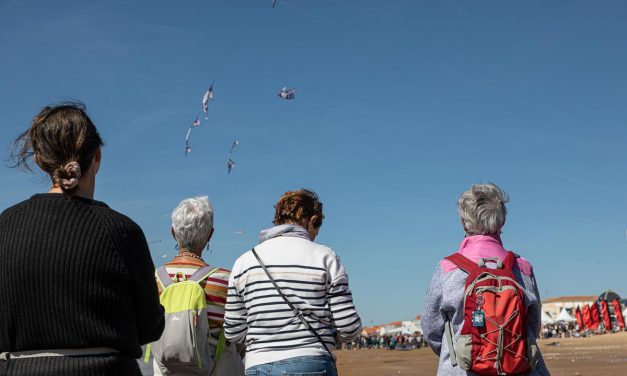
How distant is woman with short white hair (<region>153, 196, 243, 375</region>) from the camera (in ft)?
13.0

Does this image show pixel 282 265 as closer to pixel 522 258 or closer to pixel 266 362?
pixel 266 362

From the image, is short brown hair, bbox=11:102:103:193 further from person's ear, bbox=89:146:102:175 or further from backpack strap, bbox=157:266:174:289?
backpack strap, bbox=157:266:174:289

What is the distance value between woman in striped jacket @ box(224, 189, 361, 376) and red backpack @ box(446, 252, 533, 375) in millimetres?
548

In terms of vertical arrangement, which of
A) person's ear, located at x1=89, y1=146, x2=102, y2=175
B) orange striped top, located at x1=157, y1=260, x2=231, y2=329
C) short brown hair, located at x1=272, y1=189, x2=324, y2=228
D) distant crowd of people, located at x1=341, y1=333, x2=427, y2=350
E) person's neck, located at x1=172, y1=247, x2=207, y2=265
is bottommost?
distant crowd of people, located at x1=341, y1=333, x2=427, y2=350

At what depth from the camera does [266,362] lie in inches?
139

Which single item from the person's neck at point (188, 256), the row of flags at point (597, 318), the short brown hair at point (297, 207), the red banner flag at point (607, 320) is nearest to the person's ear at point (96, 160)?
the short brown hair at point (297, 207)

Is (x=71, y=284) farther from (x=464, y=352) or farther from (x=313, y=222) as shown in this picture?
(x=464, y=352)

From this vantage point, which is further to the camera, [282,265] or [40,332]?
[282,265]

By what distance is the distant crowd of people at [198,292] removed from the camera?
2.26m

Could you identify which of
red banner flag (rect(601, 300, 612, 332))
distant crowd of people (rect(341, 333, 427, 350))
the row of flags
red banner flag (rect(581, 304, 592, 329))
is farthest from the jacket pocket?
red banner flag (rect(581, 304, 592, 329))

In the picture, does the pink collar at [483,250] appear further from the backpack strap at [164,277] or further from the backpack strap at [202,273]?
the backpack strap at [164,277]

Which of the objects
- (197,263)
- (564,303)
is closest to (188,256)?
(197,263)

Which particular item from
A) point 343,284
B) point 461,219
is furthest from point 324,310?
point 461,219

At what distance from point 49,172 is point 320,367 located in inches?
65.4
